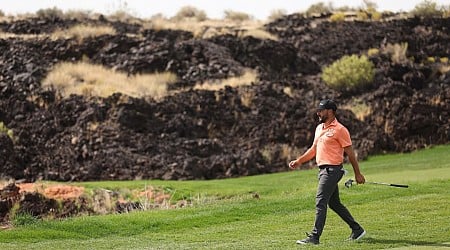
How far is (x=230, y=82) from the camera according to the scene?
3806 centimetres

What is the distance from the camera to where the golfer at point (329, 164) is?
12.2 m

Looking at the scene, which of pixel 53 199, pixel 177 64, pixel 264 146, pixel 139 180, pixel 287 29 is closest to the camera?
pixel 53 199

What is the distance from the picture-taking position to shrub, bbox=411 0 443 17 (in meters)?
50.6

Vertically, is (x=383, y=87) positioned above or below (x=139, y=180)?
above

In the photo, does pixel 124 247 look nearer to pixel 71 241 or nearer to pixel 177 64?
pixel 71 241

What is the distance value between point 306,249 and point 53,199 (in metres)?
10.6

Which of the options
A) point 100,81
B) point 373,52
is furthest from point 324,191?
point 373,52

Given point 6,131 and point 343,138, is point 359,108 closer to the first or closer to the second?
point 6,131

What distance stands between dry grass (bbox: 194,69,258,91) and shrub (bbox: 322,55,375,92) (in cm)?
374

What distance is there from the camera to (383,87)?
37.1m

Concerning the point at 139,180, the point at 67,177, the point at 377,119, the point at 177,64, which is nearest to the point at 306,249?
the point at 139,180

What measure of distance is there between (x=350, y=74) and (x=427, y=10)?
14.5 metres

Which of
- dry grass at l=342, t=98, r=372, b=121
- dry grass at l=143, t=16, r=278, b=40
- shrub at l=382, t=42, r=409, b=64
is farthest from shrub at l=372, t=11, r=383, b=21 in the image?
dry grass at l=342, t=98, r=372, b=121

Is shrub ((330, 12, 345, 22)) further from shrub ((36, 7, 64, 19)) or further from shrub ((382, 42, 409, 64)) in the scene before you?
shrub ((36, 7, 64, 19))
